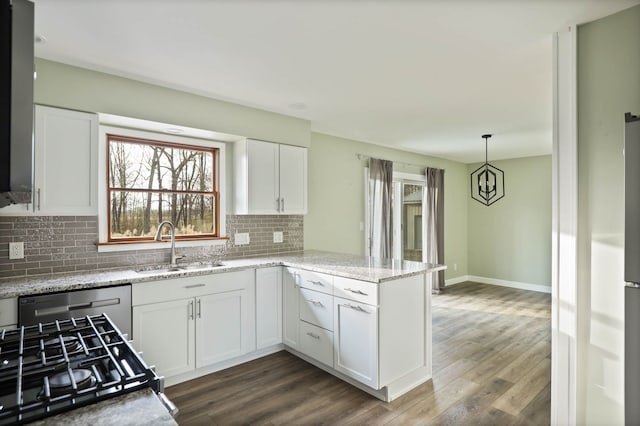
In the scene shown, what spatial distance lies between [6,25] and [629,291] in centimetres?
222

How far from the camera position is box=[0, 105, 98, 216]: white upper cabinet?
8.12 ft

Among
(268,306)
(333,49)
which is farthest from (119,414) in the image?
(268,306)

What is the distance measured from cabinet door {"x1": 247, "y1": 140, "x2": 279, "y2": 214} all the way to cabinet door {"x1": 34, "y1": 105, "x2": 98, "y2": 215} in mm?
1343

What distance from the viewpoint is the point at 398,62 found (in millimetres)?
2541

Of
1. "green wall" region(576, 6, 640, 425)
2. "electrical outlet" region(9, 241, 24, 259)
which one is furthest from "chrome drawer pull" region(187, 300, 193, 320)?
"green wall" region(576, 6, 640, 425)

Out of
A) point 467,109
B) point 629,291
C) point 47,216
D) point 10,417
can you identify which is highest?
point 467,109

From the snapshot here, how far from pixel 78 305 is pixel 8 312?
14.0 inches

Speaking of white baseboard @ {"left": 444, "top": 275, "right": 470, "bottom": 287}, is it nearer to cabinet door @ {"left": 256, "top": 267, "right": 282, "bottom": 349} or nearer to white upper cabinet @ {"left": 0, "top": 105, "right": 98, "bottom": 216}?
cabinet door @ {"left": 256, "top": 267, "right": 282, "bottom": 349}

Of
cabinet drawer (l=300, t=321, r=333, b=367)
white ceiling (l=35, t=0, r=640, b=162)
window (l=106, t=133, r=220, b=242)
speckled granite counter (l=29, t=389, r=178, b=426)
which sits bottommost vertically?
cabinet drawer (l=300, t=321, r=333, b=367)

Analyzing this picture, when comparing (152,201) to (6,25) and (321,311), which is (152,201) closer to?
(321,311)

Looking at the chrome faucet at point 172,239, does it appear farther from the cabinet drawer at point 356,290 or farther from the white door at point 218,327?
the cabinet drawer at point 356,290

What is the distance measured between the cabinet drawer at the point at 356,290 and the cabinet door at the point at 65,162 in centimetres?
193

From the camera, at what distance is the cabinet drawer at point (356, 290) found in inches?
101

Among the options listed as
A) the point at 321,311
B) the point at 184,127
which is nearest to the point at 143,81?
the point at 184,127
